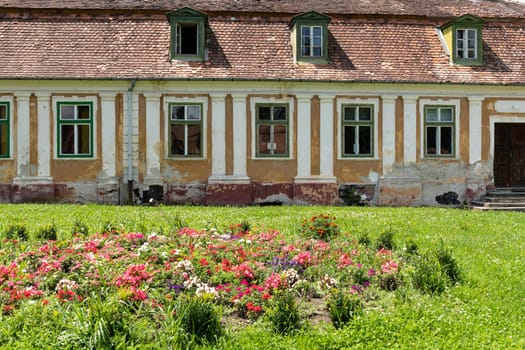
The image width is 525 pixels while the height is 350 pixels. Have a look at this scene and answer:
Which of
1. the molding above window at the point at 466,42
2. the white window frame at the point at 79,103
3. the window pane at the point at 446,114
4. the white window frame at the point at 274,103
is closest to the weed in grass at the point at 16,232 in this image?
the white window frame at the point at 79,103

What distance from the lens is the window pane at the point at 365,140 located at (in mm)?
19484

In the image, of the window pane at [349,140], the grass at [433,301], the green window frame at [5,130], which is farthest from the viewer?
the window pane at [349,140]

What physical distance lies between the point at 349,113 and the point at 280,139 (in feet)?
8.19

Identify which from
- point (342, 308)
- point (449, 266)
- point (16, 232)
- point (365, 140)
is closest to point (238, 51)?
point (365, 140)

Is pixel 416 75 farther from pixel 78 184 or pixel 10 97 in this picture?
pixel 10 97

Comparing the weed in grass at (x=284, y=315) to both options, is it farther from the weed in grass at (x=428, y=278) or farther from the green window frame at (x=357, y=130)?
the green window frame at (x=357, y=130)

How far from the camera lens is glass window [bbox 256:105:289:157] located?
19172 mm

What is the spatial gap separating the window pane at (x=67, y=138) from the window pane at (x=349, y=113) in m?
8.96

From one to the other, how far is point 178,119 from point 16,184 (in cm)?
550

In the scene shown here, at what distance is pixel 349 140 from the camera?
19453mm

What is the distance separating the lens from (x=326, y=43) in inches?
766

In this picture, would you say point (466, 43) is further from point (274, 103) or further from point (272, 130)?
point (272, 130)

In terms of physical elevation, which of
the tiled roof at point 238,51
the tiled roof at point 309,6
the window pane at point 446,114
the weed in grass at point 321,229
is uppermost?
the tiled roof at point 309,6

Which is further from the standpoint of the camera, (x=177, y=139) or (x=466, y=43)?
(x=466, y=43)
